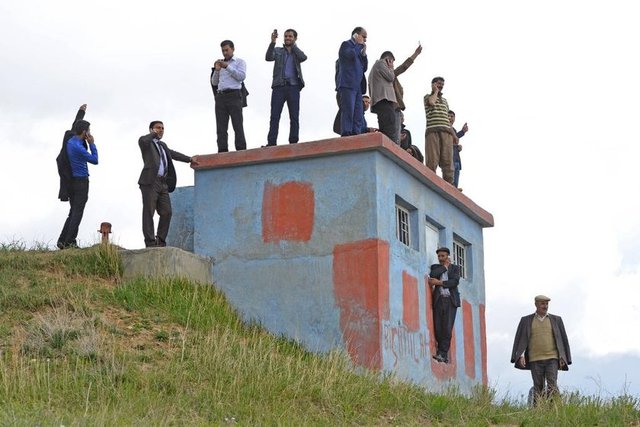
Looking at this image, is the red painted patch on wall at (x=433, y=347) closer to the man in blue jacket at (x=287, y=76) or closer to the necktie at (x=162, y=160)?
the man in blue jacket at (x=287, y=76)

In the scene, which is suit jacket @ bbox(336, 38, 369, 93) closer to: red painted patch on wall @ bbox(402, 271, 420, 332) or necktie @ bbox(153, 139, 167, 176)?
necktie @ bbox(153, 139, 167, 176)

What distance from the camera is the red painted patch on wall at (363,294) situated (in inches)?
779

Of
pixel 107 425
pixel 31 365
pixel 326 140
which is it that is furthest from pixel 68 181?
pixel 107 425

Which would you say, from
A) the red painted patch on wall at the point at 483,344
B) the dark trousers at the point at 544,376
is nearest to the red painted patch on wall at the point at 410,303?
the dark trousers at the point at 544,376

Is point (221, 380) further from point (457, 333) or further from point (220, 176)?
point (457, 333)

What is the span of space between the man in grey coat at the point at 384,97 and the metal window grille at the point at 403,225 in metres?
1.09

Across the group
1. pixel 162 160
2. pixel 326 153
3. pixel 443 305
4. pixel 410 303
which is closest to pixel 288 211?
pixel 326 153

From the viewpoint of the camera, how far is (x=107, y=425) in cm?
1324

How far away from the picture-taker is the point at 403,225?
71.6ft

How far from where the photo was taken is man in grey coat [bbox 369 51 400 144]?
21.5 m

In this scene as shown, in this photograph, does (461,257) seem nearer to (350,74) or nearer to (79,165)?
(350,74)

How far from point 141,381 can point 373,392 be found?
2810mm

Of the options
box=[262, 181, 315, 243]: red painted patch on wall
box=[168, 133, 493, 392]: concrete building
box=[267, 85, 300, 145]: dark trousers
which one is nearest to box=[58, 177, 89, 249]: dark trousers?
box=[168, 133, 493, 392]: concrete building

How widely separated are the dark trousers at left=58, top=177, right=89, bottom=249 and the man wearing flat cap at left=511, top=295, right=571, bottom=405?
21.7 ft
